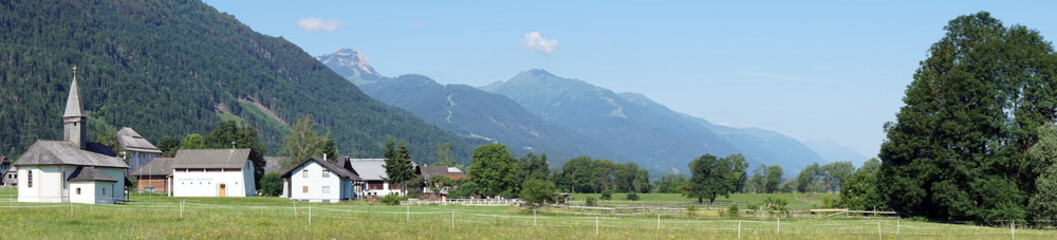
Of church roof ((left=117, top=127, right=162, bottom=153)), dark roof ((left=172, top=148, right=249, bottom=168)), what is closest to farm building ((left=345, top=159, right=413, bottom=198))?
dark roof ((left=172, top=148, right=249, bottom=168))

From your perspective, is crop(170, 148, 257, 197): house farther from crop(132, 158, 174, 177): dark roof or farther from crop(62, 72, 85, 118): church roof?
crop(62, 72, 85, 118): church roof

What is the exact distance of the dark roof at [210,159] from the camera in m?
106

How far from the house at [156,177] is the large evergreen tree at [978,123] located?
299 ft

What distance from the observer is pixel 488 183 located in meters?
118

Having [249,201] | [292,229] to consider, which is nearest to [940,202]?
[292,229]

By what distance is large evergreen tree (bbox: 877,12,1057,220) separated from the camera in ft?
183

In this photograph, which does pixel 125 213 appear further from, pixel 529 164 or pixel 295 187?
pixel 529 164

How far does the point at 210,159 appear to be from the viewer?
10688 cm

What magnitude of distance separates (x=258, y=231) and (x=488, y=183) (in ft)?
267

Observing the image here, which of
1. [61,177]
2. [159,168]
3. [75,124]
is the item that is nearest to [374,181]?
[159,168]

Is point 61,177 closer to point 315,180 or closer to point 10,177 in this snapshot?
point 315,180

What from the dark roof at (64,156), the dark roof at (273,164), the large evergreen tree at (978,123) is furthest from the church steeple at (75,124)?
the dark roof at (273,164)

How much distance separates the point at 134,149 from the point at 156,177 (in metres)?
36.7

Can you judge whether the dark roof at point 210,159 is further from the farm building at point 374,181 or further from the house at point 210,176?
the farm building at point 374,181
